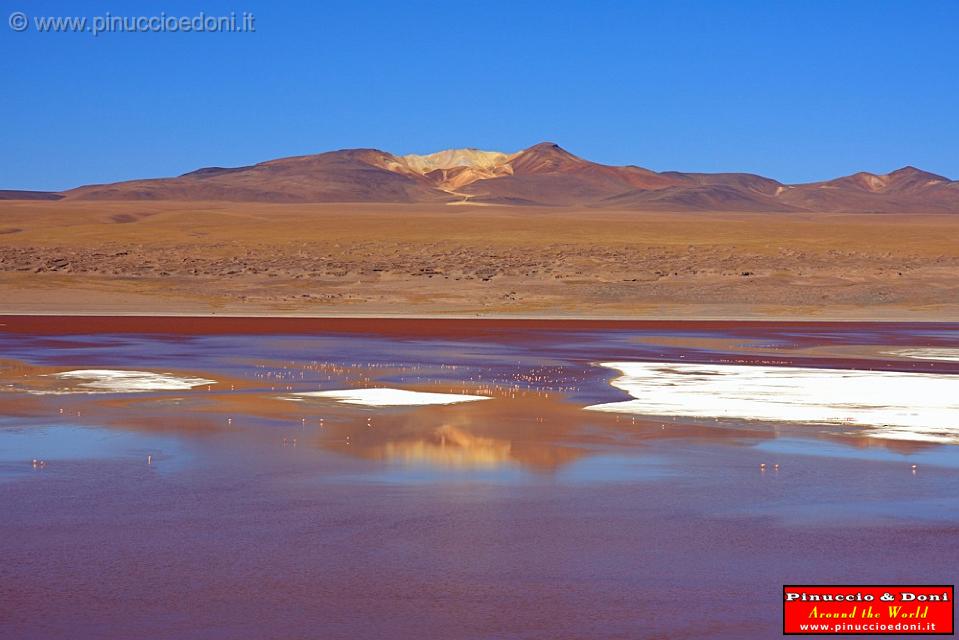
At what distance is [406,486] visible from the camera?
11.2 metres

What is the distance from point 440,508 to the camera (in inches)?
402

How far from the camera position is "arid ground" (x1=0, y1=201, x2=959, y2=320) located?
46.3m

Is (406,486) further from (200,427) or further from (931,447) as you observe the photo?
(931,447)

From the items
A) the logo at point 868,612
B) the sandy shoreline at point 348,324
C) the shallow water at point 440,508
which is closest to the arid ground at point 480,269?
the sandy shoreline at point 348,324

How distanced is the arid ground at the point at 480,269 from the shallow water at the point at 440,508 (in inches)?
1034

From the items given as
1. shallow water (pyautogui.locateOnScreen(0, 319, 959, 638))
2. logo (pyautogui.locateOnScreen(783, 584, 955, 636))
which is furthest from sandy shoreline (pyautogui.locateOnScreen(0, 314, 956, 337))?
logo (pyautogui.locateOnScreen(783, 584, 955, 636))

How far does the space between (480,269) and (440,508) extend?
1994 inches

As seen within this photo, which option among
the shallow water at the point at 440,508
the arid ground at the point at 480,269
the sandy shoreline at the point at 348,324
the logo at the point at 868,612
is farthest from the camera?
the arid ground at the point at 480,269

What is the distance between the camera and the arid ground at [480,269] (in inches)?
1823

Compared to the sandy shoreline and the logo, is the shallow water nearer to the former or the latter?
the logo

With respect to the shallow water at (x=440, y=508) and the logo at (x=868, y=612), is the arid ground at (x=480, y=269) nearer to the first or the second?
the shallow water at (x=440, y=508)

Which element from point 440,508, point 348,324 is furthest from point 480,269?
point 440,508

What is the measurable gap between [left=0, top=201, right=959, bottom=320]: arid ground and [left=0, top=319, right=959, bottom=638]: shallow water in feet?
86.2

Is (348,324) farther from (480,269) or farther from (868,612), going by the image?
(868,612)
